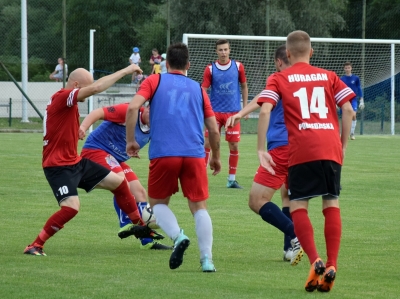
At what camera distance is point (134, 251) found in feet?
25.8

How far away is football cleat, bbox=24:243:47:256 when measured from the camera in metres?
7.39

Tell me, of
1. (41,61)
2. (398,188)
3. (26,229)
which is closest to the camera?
(26,229)

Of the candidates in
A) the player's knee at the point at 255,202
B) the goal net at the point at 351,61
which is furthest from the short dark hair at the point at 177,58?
the goal net at the point at 351,61

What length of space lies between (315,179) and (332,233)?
1.29 ft

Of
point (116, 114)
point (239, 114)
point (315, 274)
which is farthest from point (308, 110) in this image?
point (116, 114)

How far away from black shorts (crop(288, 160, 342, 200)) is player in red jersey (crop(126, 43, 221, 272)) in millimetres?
895

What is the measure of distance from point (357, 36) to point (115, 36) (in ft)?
32.8

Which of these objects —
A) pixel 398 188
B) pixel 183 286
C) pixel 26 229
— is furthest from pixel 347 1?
pixel 183 286

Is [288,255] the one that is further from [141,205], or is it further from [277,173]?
[141,205]

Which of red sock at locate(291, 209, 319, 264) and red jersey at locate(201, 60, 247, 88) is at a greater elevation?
red jersey at locate(201, 60, 247, 88)

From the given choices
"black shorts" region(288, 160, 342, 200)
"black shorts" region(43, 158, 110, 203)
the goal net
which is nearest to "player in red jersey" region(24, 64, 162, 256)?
"black shorts" region(43, 158, 110, 203)

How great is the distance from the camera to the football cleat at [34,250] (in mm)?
7391

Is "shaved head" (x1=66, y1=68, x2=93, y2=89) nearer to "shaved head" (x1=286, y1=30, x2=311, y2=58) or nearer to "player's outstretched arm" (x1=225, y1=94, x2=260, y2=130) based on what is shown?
"player's outstretched arm" (x1=225, y1=94, x2=260, y2=130)

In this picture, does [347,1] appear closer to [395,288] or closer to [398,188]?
[398,188]
